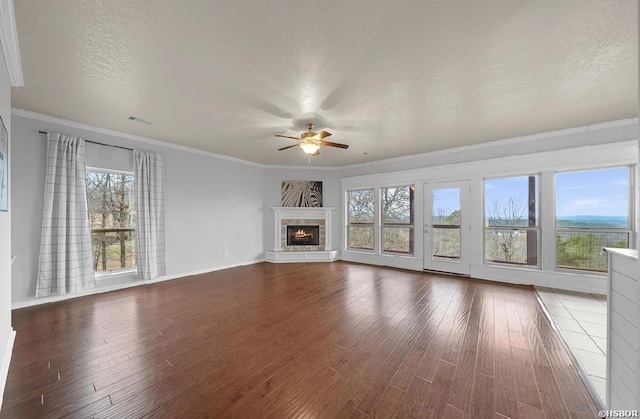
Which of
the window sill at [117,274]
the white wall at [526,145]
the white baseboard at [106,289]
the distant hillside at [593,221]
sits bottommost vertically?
the white baseboard at [106,289]

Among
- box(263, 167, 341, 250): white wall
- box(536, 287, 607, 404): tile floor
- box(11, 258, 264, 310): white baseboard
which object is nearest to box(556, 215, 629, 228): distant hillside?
box(536, 287, 607, 404): tile floor

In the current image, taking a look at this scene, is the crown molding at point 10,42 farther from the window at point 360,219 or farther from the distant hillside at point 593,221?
the distant hillside at point 593,221

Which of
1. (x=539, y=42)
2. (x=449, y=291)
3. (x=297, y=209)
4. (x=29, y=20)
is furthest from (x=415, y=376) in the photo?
(x=297, y=209)

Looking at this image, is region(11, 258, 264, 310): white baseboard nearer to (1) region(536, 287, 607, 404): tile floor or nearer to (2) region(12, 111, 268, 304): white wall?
(2) region(12, 111, 268, 304): white wall

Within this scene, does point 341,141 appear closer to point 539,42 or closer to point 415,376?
point 539,42

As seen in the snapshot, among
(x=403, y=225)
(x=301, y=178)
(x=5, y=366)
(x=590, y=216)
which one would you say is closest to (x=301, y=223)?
(x=301, y=178)

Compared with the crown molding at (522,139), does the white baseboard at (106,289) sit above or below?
below

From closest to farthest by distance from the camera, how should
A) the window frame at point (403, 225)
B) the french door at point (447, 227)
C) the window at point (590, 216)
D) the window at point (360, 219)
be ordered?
1. the window at point (590, 216)
2. the french door at point (447, 227)
3. the window frame at point (403, 225)
4. the window at point (360, 219)

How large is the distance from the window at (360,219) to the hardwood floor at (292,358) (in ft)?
9.03

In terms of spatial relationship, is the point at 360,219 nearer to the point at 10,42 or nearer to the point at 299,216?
the point at 299,216

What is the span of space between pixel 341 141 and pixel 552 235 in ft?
12.9

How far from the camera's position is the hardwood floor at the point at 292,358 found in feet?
5.14

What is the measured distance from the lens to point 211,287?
4145 millimetres

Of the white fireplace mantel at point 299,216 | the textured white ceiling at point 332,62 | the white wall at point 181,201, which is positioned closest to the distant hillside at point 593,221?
the textured white ceiling at point 332,62
